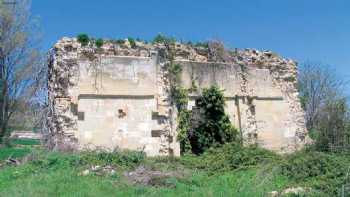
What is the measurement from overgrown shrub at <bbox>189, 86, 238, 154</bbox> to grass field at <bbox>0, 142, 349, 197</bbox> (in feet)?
8.37

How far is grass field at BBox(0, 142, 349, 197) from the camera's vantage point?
853 centimetres

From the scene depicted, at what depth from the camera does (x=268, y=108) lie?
1834 cm

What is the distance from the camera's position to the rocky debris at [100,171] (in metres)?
10.3

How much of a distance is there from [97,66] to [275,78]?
305 inches

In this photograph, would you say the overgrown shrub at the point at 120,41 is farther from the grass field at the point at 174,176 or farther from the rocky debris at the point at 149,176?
the rocky debris at the point at 149,176

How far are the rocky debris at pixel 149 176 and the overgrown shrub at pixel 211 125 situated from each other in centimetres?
542

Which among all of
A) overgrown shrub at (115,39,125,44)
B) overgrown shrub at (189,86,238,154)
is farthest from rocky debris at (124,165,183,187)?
overgrown shrub at (115,39,125,44)

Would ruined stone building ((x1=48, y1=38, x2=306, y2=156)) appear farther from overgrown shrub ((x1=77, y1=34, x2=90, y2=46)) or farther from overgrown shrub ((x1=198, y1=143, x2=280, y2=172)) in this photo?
overgrown shrub ((x1=198, y1=143, x2=280, y2=172))

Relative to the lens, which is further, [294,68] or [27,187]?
[294,68]

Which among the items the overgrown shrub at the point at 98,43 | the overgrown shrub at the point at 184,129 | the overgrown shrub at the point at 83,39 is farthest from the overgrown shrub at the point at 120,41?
the overgrown shrub at the point at 184,129

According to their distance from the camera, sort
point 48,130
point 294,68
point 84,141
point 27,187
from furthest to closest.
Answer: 1. point 294,68
2. point 48,130
3. point 84,141
4. point 27,187

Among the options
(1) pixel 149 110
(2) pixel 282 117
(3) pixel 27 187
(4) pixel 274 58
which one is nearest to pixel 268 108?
(2) pixel 282 117

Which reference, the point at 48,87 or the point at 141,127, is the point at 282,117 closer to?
the point at 141,127

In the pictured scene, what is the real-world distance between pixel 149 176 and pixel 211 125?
6.70 metres
